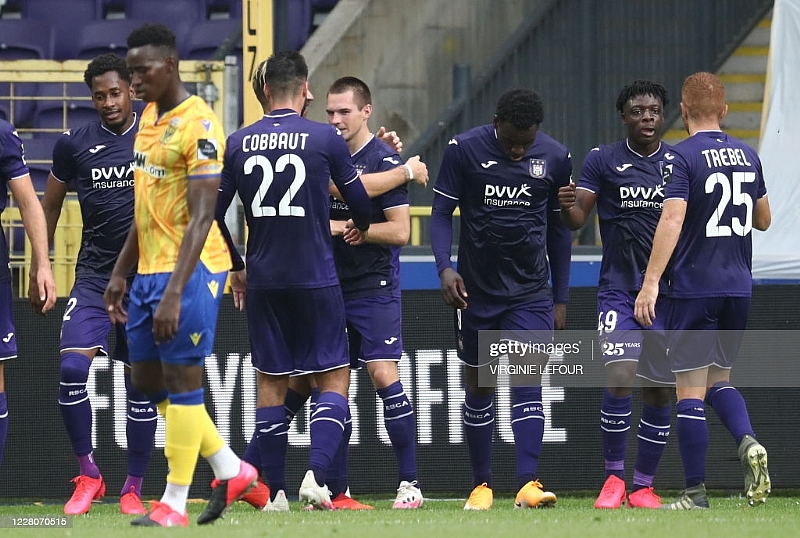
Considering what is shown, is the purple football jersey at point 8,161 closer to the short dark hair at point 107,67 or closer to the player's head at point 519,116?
the short dark hair at point 107,67

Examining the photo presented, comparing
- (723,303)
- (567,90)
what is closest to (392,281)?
(723,303)

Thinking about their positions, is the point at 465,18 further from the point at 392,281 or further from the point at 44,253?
the point at 44,253

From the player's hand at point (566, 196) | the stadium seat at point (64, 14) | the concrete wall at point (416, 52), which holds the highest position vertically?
the stadium seat at point (64, 14)

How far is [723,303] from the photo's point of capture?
6.91 m

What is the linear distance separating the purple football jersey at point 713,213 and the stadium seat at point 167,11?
27.9ft

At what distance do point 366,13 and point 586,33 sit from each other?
1.95 m

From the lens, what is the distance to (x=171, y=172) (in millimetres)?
5355

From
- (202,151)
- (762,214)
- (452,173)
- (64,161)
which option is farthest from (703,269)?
(64,161)

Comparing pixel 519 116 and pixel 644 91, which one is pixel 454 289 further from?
pixel 644 91

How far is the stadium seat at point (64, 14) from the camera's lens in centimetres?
1428

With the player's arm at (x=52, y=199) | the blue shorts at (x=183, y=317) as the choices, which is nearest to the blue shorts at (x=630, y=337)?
the blue shorts at (x=183, y=317)

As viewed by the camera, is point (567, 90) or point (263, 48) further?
point (567, 90)

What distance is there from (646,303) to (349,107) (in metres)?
1.89

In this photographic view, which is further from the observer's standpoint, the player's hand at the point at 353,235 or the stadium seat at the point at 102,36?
the stadium seat at the point at 102,36
